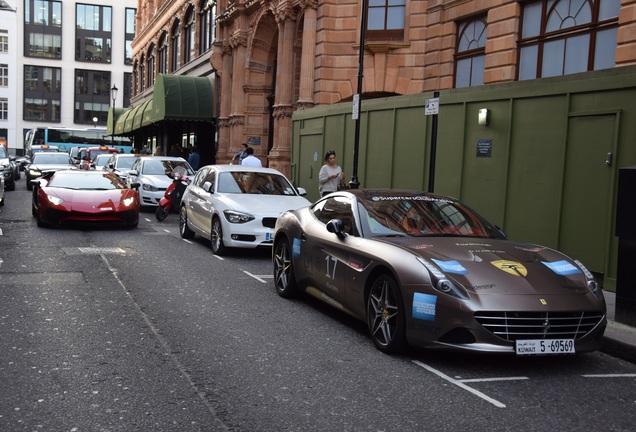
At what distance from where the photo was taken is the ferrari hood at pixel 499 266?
587cm

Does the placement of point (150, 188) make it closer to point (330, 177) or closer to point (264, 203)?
point (330, 177)

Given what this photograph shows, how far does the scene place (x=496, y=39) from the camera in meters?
19.2

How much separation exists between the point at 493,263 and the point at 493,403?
1.44 meters

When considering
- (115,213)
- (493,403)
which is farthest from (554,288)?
(115,213)

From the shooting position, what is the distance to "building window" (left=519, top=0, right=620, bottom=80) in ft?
52.3

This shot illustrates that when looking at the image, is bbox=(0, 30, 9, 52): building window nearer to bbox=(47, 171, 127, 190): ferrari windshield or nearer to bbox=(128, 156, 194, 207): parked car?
bbox=(128, 156, 194, 207): parked car

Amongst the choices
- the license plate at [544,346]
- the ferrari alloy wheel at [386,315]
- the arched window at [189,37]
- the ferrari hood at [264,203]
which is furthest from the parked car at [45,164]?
the license plate at [544,346]

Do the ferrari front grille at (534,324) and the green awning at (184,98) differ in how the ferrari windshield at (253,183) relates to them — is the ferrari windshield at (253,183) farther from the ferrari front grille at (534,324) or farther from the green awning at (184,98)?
the green awning at (184,98)

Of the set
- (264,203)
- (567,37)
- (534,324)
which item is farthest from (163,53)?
(534,324)

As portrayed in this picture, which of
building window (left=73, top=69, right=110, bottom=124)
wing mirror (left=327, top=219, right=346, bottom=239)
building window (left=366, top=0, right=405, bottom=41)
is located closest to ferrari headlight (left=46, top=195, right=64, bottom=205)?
wing mirror (left=327, top=219, right=346, bottom=239)

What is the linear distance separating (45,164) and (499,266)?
2810 cm

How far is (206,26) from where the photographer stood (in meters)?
38.5

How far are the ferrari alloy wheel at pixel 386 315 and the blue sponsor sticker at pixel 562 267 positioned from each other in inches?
53.7

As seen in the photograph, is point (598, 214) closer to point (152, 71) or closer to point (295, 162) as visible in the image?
point (295, 162)
